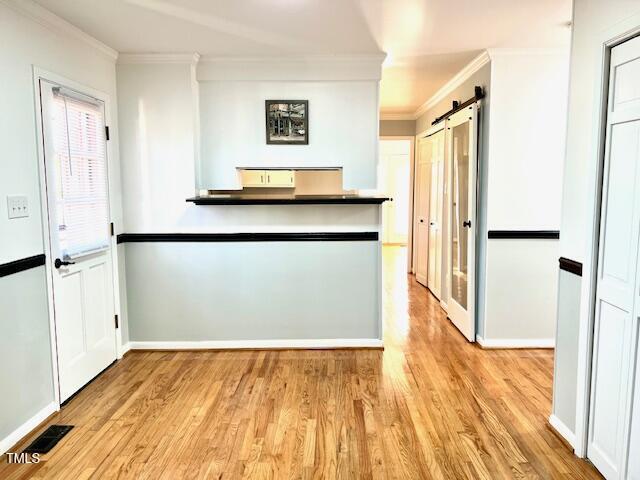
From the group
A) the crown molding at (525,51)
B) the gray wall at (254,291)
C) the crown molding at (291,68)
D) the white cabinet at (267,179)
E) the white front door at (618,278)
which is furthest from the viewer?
the white cabinet at (267,179)

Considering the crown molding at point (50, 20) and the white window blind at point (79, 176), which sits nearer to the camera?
the crown molding at point (50, 20)

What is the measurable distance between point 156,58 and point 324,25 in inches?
56.4

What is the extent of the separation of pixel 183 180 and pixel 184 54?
97 centimetres

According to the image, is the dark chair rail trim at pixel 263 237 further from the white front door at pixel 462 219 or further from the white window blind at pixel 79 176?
the white front door at pixel 462 219

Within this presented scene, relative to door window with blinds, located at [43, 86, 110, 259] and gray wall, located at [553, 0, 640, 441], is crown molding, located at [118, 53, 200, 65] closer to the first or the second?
door window with blinds, located at [43, 86, 110, 259]

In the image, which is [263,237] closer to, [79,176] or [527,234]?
[79,176]

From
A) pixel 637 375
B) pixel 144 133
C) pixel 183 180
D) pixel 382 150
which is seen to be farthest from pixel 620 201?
pixel 382 150

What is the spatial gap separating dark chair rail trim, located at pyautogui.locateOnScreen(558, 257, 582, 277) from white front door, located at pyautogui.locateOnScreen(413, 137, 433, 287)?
3.47 metres

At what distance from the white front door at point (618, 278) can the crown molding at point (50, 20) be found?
9.66 feet

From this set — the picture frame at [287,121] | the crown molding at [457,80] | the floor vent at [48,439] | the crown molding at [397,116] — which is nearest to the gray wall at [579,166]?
the crown molding at [457,80]

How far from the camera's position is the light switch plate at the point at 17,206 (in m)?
2.31

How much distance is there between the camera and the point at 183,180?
11.7 ft

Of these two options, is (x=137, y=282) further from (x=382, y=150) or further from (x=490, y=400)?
(x=382, y=150)

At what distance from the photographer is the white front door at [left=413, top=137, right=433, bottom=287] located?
5898mm
